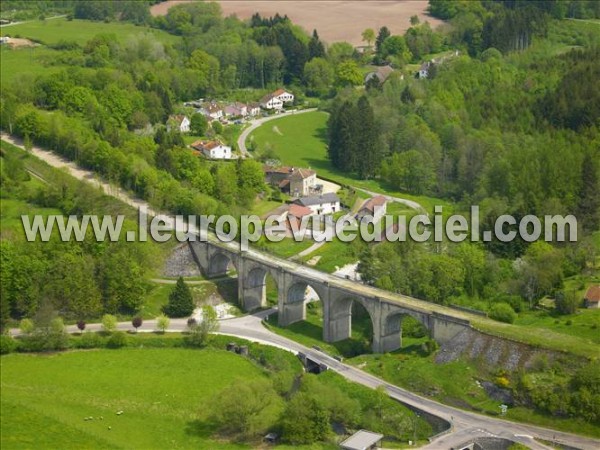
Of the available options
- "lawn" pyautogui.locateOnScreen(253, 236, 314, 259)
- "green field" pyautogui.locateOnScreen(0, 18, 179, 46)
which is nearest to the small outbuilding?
"lawn" pyautogui.locateOnScreen(253, 236, 314, 259)

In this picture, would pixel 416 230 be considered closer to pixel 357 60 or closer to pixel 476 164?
pixel 476 164

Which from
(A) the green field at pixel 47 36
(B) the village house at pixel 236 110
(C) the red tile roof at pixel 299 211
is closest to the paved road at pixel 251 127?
(B) the village house at pixel 236 110

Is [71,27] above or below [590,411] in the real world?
above

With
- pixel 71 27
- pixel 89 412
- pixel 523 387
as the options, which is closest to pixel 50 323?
pixel 89 412

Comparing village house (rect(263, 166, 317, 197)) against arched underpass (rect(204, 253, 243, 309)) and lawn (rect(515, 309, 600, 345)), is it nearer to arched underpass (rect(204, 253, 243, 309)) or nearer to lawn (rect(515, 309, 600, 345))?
arched underpass (rect(204, 253, 243, 309))

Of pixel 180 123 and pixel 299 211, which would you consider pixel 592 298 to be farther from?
pixel 180 123

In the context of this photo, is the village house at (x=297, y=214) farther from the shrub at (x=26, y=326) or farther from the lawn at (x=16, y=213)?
the shrub at (x=26, y=326)

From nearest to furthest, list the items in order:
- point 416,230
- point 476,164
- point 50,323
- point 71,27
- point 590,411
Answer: point 590,411 < point 50,323 < point 416,230 < point 476,164 < point 71,27
